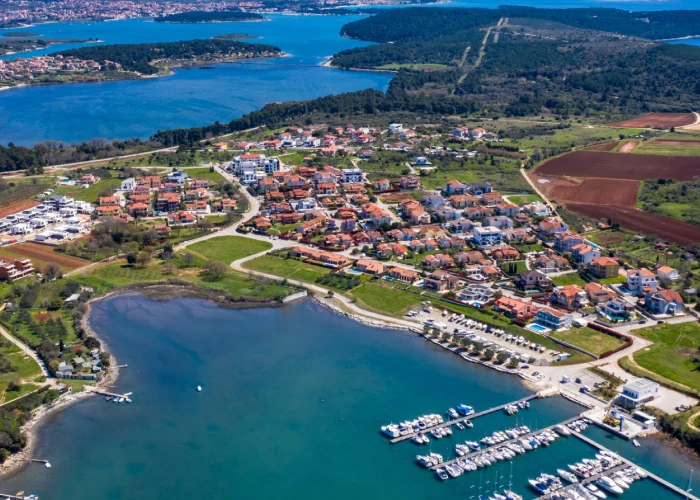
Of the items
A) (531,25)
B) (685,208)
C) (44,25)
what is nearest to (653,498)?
(685,208)

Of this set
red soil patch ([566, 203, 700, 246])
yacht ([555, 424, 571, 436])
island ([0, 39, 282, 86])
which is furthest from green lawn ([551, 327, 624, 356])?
island ([0, 39, 282, 86])

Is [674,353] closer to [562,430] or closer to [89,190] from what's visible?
[562,430]

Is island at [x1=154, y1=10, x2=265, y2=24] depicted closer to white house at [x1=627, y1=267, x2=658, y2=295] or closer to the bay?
the bay

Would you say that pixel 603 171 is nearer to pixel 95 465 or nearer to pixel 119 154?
pixel 119 154

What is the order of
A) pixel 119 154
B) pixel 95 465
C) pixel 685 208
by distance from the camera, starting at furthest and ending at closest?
1. pixel 119 154
2. pixel 685 208
3. pixel 95 465

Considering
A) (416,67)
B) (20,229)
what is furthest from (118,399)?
(416,67)

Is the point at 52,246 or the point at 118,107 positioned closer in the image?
the point at 52,246
